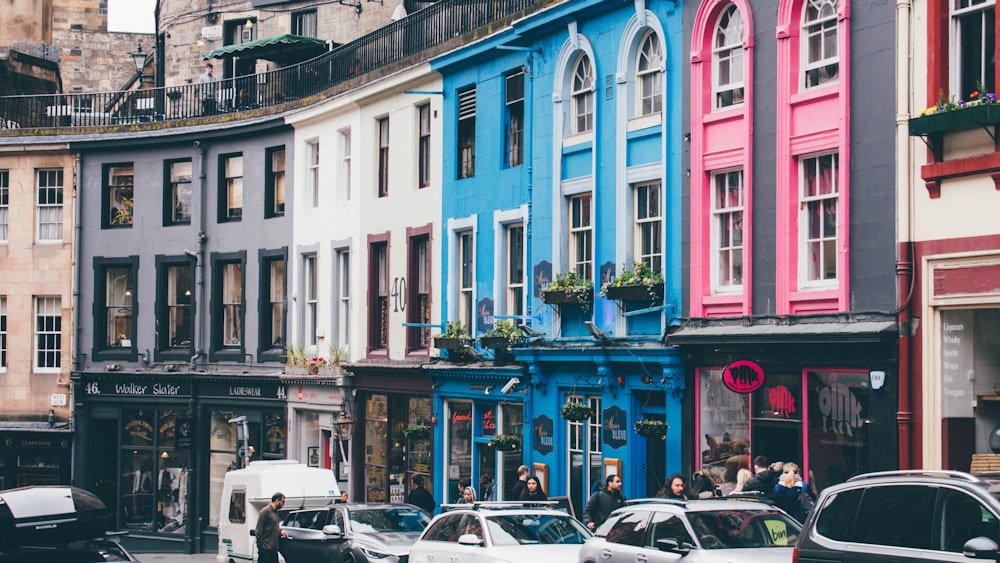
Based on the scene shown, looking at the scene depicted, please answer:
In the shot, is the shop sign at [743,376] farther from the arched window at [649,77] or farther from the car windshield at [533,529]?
the arched window at [649,77]

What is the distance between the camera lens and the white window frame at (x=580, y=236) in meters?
27.8

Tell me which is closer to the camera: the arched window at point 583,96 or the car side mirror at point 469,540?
the car side mirror at point 469,540

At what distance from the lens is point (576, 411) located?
26.7 metres

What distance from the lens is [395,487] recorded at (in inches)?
1346

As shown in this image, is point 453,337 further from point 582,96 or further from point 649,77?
point 649,77

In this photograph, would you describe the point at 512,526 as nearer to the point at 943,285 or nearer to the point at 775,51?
the point at 943,285

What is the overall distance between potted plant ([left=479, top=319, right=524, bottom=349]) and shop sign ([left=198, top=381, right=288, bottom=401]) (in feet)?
31.7

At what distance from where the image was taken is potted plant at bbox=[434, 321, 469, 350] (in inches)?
1229

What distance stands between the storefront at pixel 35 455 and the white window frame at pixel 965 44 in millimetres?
28375

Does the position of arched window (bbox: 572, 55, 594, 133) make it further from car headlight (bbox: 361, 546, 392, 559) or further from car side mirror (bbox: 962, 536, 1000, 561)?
car side mirror (bbox: 962, 536, 1000, 561)

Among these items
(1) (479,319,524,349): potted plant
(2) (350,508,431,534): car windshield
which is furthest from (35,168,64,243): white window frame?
(2) (350,508,431,534): car windshield

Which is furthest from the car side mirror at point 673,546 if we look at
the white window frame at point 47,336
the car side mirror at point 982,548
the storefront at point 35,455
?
the white window frame at point 47,336

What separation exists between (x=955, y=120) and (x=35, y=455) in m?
29.6

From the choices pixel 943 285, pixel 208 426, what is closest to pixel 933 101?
pixel 943 285
